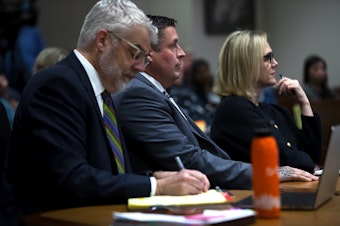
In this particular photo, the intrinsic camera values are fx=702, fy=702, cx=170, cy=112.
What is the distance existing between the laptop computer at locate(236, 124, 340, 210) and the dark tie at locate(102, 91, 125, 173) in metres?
0.46

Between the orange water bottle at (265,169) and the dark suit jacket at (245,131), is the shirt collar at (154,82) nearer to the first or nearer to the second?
the dark suit jacket at (245,131)

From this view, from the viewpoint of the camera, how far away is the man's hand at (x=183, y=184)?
198 cm

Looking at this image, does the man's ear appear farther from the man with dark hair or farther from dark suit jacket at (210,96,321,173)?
dark suit jacket at (210,96,321,173)

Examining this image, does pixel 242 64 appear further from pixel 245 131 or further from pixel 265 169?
pixel 265 169

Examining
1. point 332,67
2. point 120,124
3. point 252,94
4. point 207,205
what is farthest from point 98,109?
point 332,67

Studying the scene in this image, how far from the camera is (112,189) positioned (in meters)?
2.02

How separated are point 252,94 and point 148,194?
4.04 ft

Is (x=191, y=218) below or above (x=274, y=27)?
above

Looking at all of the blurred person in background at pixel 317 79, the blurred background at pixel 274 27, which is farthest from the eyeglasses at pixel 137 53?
the blurred background at pixel 274 27

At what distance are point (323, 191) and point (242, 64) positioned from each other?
1275 mm

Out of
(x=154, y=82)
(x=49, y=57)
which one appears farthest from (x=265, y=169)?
(x=49, y=57)

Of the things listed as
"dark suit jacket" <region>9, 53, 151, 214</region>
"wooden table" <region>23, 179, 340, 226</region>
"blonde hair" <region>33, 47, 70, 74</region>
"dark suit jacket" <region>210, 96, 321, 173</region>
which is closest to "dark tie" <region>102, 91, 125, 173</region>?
"dark suit jacket" <region>9, 53, 151, 214</region>

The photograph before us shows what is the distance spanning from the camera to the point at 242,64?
3184mm

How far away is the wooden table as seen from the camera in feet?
5.83
